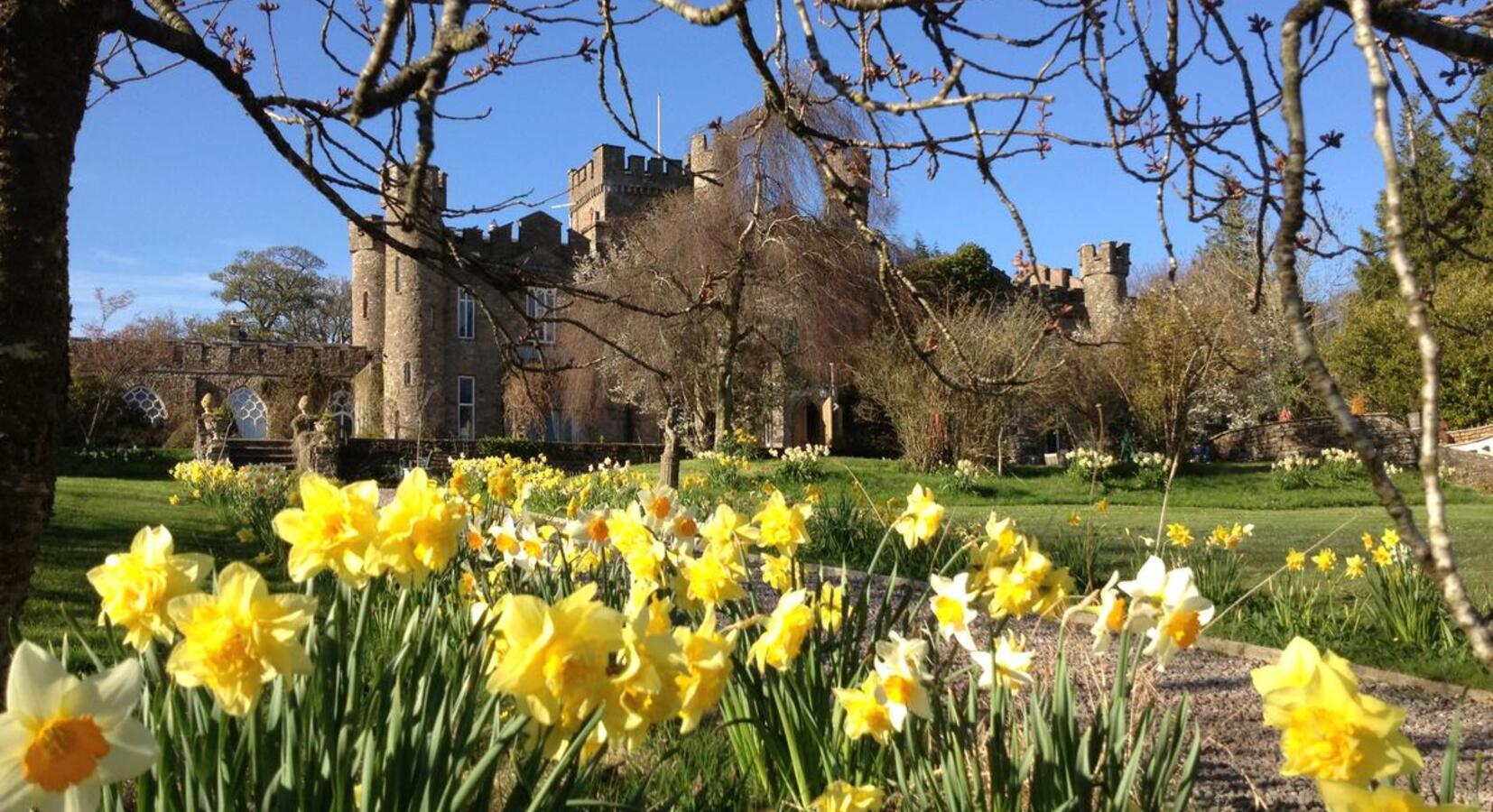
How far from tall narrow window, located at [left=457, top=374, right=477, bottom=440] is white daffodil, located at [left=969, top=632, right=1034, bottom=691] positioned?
29.6 meters

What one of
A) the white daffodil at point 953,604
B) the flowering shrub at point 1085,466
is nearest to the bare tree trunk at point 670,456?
the white daffodil at point 953,604

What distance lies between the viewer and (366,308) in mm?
32469

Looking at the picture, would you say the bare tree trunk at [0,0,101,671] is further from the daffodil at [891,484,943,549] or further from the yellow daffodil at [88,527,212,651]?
the daffodil at [891,484,943,549]

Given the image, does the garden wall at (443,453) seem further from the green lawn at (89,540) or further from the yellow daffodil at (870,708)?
the yellow daffodil at (870,708)

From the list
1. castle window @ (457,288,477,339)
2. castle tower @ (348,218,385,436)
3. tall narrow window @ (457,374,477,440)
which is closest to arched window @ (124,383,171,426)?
castle tower @ (348,218,385,436)

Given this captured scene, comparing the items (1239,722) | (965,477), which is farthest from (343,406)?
(1239,722)

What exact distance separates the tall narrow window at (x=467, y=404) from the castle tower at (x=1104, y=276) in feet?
68.8

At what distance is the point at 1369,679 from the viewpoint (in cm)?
406

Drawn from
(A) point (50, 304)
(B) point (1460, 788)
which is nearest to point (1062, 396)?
(B) point (1460, 788)

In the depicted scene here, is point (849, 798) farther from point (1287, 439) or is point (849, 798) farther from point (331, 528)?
point (1287, 439)

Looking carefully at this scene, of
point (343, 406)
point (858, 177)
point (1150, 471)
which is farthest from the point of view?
point (343, 406)

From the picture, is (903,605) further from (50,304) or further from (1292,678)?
(50,304)

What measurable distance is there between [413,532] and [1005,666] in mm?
1032

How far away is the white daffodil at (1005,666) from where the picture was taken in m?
1.77
